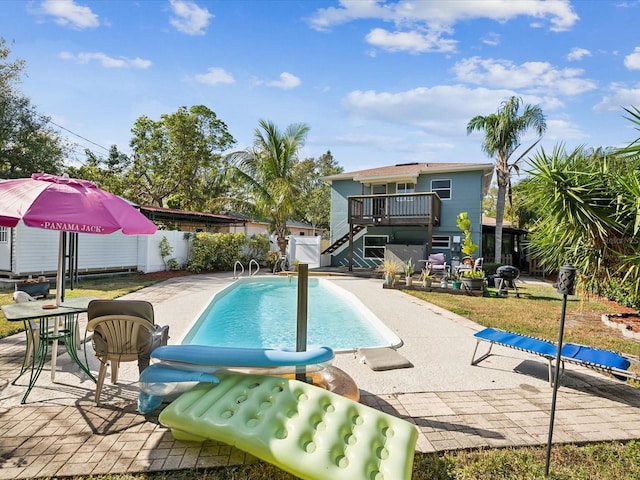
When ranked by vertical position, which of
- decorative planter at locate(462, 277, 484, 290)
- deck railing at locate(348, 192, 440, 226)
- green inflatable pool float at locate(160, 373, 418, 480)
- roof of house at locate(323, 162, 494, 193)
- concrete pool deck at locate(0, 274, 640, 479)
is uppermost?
roof of house at locate(323, 162, 494, 193)

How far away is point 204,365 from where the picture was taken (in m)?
3.13

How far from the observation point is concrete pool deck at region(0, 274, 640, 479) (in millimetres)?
2689

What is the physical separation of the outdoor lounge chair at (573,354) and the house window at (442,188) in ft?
47.9

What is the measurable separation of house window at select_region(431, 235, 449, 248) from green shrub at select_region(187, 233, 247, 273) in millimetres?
10257

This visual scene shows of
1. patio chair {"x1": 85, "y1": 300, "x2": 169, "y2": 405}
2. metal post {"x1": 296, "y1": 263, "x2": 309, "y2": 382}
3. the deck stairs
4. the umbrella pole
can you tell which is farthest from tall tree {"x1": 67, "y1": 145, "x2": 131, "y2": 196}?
metal post {"x1": 296, "y1": 263, "x2": 309, "y2": 382}

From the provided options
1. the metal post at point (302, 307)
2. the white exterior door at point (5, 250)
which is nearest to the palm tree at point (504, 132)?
the metal post at point (302, 307)

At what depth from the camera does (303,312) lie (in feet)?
11.3

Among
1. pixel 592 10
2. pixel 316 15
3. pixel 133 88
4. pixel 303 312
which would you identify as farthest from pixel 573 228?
pixel 133 88

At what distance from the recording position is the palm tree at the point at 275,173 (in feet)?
57.7

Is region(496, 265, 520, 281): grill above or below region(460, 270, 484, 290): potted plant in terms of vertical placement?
above

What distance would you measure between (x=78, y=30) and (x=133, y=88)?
16.5ft

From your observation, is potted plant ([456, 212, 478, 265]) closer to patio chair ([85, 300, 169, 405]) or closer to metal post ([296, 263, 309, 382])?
metal post ([296, 263, 309, 382])

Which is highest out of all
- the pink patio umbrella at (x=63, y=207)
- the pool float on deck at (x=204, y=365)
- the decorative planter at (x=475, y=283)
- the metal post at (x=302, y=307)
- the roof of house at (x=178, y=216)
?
the roof of house at (x=178, y=216)

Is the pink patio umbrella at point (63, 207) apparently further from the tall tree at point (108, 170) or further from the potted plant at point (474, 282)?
the tall tree at point (108, 170)
